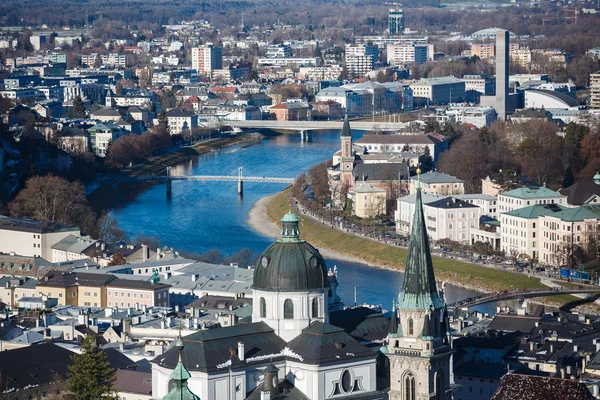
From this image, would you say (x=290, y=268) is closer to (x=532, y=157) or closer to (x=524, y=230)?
(x=524, y=230)

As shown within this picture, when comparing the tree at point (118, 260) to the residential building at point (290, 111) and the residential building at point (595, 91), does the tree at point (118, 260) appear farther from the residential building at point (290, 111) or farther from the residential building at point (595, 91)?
the residential building at point (290, 111)

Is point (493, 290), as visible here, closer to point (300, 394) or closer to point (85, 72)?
point (300, 394)

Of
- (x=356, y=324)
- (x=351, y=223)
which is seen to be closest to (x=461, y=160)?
(x=351, y=223)

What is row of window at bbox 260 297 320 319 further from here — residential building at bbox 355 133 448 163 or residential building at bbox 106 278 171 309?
residential building at bbox 355 133 448 163

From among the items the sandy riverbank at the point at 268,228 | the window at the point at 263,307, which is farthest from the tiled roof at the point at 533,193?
the window at the point at 263,307

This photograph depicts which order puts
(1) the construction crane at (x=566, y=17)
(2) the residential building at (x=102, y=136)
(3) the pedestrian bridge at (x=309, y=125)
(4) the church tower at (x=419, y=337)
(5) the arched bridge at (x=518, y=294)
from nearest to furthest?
1. (4) the church tower at (x=419, y=337)
2. (5) the arched bridge at (x=518, y=294)
3. (2) the residential building at (x=102, y=136)
4. (3) the pedestrian bridge at (x=309, y=125)
5. (1) the construction crane at (x=566, y=17)

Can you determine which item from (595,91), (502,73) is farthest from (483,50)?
(502,73)
